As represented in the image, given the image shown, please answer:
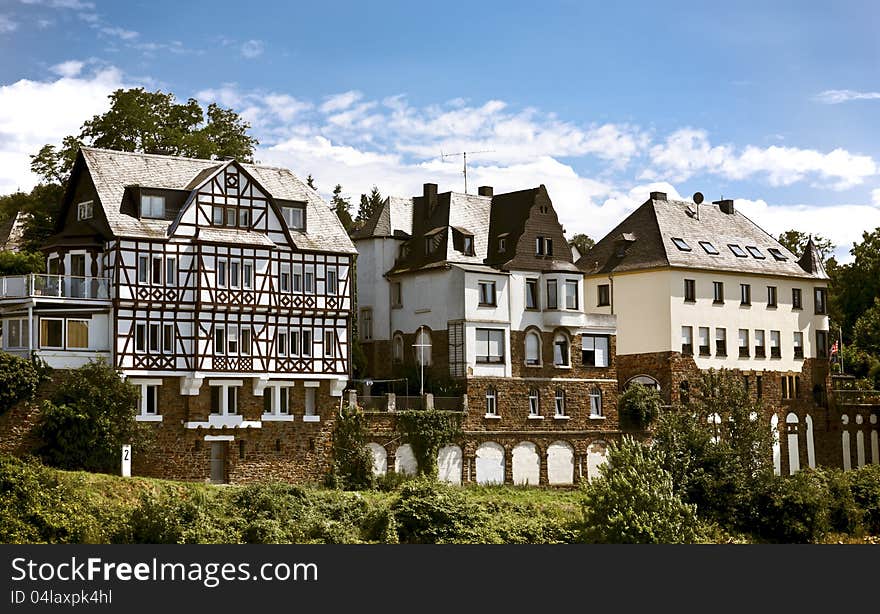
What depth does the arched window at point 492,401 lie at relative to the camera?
64.2 metres

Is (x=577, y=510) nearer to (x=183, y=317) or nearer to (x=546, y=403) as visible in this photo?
(x=546, y=403)

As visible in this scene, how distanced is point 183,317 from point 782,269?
33.9m

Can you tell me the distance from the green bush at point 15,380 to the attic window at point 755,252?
38606mm

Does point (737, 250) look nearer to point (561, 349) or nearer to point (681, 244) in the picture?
point (681, 244)

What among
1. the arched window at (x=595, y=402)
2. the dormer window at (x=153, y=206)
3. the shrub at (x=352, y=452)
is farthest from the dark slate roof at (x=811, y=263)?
the dormer window at (x=153, y=206)

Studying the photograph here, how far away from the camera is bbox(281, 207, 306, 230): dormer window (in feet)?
197

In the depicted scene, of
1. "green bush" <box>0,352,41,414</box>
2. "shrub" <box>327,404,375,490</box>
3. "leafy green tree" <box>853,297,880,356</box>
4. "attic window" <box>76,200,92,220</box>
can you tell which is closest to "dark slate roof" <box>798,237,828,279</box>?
"leafy green tree" <box>853,297,880,356</box>

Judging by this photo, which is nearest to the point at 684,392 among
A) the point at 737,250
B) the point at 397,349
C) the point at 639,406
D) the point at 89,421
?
the point at 639,406

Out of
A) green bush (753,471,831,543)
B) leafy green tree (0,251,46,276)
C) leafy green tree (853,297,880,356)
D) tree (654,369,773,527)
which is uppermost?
leafy green tree (0,251,46,276)

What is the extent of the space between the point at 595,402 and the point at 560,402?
6.30ft

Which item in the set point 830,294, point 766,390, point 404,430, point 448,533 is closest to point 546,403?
point 404,430

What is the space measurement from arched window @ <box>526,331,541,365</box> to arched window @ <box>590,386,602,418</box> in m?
3.17

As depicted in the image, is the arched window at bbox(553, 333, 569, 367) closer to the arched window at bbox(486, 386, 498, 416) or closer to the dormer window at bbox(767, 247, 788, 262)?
the arched window at bbox(486, 386, 498, 416)

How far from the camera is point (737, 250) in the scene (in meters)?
75.9
